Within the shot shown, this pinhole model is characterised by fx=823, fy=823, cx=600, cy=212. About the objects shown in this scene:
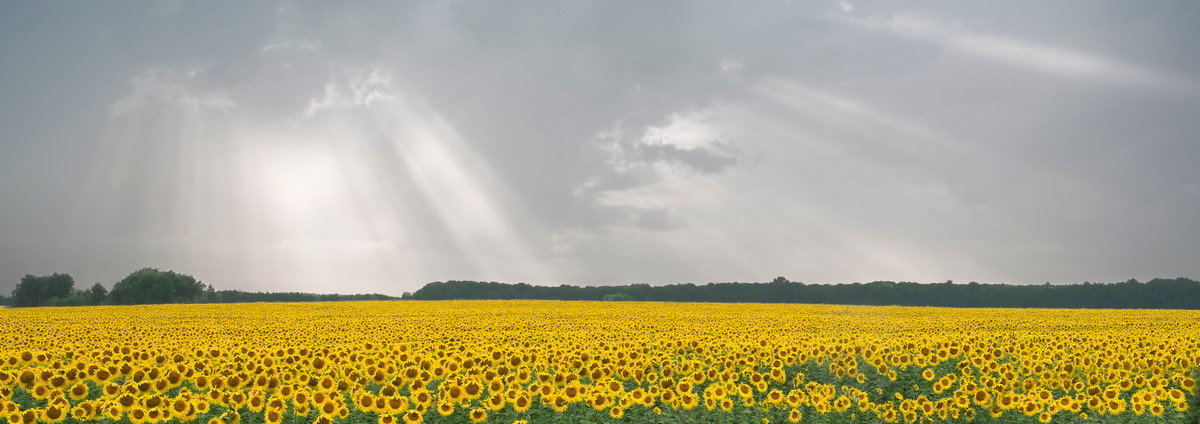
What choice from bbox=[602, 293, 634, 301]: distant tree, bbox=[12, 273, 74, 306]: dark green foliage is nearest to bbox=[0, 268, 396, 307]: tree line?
bbox=[12, 273, 74, 306]: dark green foliage

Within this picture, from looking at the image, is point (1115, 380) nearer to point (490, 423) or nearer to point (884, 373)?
point (884, 373)

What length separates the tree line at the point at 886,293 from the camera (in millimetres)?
96938

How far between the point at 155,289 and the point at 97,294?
33100 millimetres

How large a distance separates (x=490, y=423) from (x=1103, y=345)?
55.1ft

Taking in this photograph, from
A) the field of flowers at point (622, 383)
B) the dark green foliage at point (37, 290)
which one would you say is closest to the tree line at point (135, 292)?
the dark green foliage at point (37, 290)

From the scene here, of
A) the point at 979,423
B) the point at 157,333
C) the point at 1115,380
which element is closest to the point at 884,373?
the point at 979,423

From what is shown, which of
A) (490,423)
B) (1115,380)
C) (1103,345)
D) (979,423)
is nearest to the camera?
(490,423)

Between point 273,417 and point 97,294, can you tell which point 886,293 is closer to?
point 273,417

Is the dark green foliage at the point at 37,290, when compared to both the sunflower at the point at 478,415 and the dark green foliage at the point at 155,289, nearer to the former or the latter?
the dark green foliage at the point at 155,289

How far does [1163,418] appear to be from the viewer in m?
13.6

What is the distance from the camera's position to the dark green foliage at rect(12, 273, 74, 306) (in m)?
136

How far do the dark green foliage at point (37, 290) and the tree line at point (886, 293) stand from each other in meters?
73.1

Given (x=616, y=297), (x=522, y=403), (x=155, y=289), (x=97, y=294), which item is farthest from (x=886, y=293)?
(x=97, y=294)

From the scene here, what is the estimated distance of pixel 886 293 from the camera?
10106 cm
